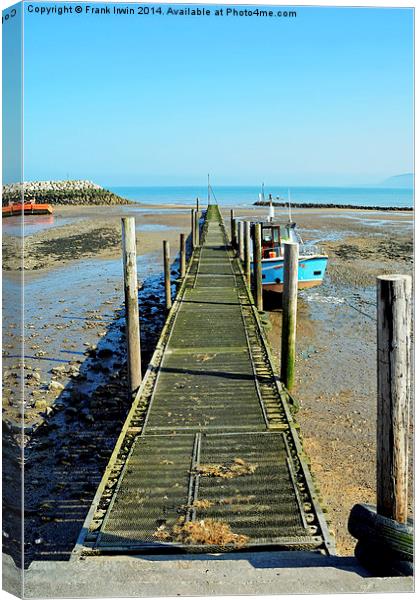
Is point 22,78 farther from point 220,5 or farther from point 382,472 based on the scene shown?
point 382,472

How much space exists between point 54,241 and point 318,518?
30828mm

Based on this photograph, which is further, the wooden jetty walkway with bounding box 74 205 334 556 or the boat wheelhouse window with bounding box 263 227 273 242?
the boat wheelhouse window with bounding box 263 227 273 242

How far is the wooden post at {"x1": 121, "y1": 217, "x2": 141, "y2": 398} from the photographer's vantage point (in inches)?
327

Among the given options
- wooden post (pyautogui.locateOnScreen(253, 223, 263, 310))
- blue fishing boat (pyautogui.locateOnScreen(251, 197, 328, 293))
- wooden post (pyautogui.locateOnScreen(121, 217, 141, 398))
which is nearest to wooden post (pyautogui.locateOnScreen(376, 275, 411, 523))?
wooden post (pyautogui.locateOnScreen(121, 217, 141, 398))

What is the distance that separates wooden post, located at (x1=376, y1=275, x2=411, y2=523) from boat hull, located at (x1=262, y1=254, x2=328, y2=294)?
13168 mm

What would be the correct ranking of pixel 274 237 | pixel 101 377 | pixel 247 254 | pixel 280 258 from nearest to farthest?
pixel 101 377 < pixel 247 254 < pixel 280 258 < pixel 274 237

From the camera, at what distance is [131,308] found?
8.42 metres

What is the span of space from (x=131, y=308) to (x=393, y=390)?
16.8 feet

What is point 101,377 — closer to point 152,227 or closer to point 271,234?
point 271,234

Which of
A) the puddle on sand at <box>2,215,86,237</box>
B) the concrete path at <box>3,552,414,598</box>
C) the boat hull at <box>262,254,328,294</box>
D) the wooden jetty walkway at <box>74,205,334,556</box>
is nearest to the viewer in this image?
the concrete path at <box>3,552,414,598</box>

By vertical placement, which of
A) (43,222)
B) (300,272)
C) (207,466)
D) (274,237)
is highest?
(43,222)

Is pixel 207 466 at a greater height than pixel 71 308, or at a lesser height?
lesser

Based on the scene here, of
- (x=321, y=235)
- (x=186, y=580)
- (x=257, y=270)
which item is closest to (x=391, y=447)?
(x=186, y=580)

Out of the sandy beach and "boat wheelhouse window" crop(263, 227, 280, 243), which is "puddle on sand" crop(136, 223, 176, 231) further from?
"boat wheelhouse window" crop(263, 227, 280, 243)
